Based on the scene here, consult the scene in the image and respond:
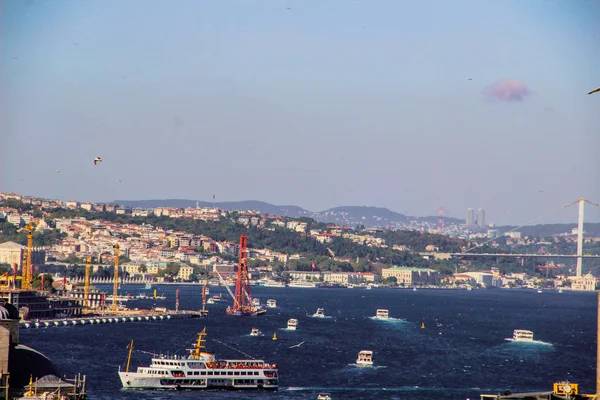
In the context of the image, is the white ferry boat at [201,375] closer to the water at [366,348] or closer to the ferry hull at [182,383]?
the ferry hull at [182,383]

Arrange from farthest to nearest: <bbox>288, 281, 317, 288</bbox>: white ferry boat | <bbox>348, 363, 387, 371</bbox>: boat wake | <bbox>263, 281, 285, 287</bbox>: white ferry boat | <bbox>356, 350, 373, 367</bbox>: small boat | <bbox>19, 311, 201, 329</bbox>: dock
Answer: <bbox>288, 281, 317, 288</bbox>: white ferry boat, <bbox>263, 281, 285, 287</bbox>: white ferry boat, <bbox>19, 311, 201, 329</bbox>: dock, <bbox>356, 350, 373, 367</bbox>: small boat, <bbox>348, 363, 387, 371</bbox>: boat wake

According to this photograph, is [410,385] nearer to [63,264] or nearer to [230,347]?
[230,347]

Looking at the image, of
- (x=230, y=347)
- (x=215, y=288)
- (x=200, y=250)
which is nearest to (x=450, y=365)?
(x=230, y=347)

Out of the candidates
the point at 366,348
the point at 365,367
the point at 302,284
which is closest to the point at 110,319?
the point at 366,348

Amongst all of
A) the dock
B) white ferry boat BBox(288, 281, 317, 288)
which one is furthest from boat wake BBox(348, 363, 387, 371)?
white ferry boat BBox(288, 281, 317, 288)

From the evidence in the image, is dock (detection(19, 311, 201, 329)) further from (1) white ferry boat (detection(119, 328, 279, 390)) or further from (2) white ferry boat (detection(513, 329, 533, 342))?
(1) white ferry boat (detection(119, 328, 279, 390))

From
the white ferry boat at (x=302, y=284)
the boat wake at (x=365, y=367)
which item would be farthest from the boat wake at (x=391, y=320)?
the white ferry boat at (x=302, y=284)

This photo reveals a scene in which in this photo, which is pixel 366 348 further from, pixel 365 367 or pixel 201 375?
pixel 201 375
